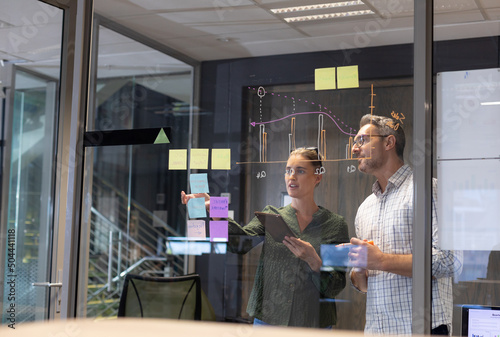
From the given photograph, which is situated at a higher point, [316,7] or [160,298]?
[316,7]

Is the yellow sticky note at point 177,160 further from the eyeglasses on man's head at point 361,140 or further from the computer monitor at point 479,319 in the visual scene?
the computer monitor at point 479,319

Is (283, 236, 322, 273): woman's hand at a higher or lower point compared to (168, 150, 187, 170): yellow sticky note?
lower

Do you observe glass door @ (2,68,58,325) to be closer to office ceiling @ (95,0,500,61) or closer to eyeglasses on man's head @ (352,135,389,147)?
office ceiling @ (95,0,500,61)

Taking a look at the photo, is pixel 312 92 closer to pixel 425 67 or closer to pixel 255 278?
pixel 425 67

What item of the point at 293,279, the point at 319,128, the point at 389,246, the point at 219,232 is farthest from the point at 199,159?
the point at 389,246

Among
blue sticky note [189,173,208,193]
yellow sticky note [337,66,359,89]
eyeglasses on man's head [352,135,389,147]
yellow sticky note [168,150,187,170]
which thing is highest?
yellow sticky note [337,66,359,89]

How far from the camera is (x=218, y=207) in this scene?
303cm

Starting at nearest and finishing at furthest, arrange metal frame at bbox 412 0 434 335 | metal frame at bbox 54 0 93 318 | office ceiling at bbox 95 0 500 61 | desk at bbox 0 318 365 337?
1. desk at bbox 0 318 365 337
2. metal frame at bbox 412 0 434 335
3. office ceiling at bbox 95 0 500 61
4. metal frame at bbox 54 0 93 318

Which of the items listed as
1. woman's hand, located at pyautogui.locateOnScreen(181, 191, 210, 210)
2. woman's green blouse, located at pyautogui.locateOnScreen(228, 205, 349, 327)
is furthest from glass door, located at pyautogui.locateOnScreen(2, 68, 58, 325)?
woman's green blouse, located at pyautogui.locateOnScreen(228, 205, 349, 327)

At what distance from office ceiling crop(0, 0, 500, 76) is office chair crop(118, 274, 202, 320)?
112 cm

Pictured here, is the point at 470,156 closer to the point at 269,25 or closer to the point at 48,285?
the point at 269,25

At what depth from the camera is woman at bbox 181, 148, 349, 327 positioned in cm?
275

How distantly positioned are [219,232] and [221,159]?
14.2 inches

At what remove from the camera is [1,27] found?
11.1 feet
